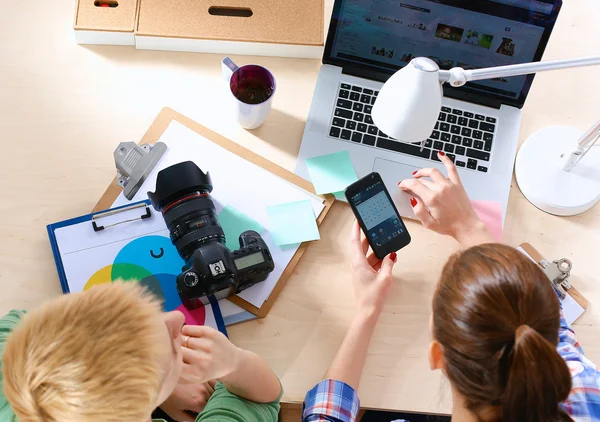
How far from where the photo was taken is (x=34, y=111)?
42.4 inches

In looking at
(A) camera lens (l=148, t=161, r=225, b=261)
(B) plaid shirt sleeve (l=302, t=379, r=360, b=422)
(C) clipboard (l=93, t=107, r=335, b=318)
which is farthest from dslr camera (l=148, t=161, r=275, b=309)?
(B) plaid shirt sleeve (l=302, t=379, r=360, b=422)

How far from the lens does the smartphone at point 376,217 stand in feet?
3.27

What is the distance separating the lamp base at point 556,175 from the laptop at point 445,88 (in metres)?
0.03

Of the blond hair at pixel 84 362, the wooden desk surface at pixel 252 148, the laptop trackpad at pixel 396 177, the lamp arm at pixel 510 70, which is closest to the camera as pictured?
the blond hair at pixel 84 362

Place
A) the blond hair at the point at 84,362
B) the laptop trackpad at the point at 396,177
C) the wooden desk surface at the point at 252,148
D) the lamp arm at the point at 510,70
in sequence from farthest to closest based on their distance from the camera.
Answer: the laptop trackpad at the point at 396,177 → the wooden desk surface at the point at 252,148 → the lamp arm at the point at 510,70 → the blond hair at the point at 84,362

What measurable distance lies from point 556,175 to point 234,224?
605 mm

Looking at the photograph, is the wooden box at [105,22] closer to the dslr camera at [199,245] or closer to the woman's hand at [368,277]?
the dslr camera at [199,245]

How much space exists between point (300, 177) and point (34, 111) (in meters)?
0.51

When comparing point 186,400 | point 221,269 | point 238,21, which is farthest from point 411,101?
point 186,400

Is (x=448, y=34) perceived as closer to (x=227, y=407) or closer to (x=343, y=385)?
(x=343, y=385)

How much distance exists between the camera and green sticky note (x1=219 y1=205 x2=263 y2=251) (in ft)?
3.33

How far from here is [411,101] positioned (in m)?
0.78

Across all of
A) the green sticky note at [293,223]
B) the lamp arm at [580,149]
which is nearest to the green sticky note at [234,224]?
the green sticky note at [293,223]

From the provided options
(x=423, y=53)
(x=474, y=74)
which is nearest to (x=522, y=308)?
(x=474, y=74)
